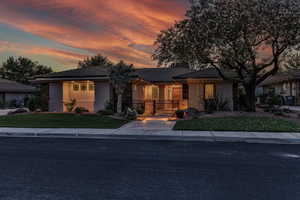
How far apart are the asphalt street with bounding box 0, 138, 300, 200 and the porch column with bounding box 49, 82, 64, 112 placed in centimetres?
1039

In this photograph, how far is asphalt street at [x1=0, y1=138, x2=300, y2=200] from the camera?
383cm

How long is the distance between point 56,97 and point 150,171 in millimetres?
15438

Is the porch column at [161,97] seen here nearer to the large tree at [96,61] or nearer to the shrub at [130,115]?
the shrub at [130,115]

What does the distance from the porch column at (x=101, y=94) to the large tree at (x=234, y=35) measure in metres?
5.00

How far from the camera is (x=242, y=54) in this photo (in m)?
13.7

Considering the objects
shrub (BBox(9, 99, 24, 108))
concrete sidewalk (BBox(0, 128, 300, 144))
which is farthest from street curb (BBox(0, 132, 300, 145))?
shrub (BBox(9, 99, 24, 108))

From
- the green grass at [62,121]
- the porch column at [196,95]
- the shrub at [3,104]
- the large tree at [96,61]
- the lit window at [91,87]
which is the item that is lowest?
the green grass at [62,121]

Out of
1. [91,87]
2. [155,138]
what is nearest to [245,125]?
[155,138]

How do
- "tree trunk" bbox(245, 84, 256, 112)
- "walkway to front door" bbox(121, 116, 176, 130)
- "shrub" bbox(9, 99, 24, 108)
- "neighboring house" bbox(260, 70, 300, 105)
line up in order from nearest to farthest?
"walkway to front door" bbox(121, 116, 176, 130)
"tree trunk" bbox(245, 84, 256, 112)
"neighboring house" bbox(260, 70, 300, 105)
"shrub" bbox(9, 99, 24, 108)

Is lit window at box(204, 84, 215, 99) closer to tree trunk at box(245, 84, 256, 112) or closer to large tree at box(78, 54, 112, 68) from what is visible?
tree trunk at box(245, 84, 256, 112)

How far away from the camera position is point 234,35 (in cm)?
1278

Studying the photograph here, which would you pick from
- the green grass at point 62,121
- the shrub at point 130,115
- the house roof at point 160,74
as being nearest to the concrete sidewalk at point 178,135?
the green grass at point 62,121

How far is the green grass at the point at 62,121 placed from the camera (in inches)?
486

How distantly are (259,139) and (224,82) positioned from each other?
9.63 m
